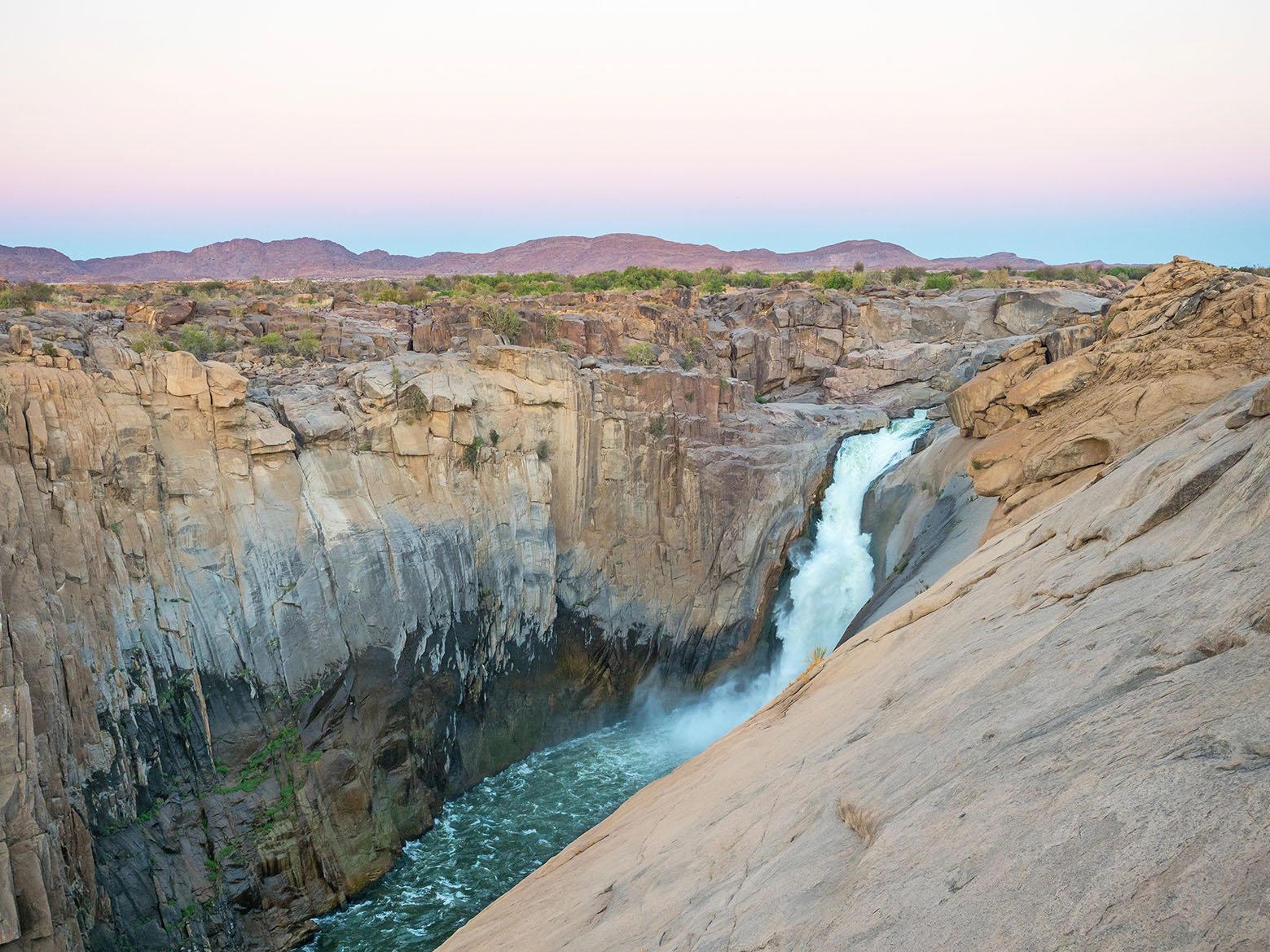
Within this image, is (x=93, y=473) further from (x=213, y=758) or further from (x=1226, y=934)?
(x=1226, y=934)

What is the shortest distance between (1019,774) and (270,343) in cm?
2264

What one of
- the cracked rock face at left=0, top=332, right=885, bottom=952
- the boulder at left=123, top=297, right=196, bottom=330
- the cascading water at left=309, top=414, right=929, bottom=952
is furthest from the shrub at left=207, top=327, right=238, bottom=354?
the cascading water at left=309, top=414, right=929, bottom=952

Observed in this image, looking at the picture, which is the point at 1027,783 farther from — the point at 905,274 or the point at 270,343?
the point at 905,274

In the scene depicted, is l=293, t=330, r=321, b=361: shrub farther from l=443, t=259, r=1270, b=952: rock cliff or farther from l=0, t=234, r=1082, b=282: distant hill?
l=0, t=234, r=1082, b=282: distant hill

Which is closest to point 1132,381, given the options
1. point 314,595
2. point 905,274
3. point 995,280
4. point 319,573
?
point 319,573

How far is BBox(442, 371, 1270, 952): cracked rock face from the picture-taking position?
304cm

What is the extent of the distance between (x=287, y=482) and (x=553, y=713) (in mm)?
9131

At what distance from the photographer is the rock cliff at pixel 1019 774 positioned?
3.06m

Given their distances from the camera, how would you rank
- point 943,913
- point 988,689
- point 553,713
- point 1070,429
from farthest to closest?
point 553,713 → point 1070,429 → point 988,689 → point 943,913

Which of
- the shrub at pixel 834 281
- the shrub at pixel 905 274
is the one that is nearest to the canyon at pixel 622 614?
the shrub at pixel 834 281

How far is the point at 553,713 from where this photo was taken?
22250 millimetres

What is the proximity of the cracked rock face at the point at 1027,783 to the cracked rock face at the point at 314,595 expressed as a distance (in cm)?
890

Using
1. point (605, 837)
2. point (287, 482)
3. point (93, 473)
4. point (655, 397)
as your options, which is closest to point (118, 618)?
point (93, 473)

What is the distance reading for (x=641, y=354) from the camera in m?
26.7
